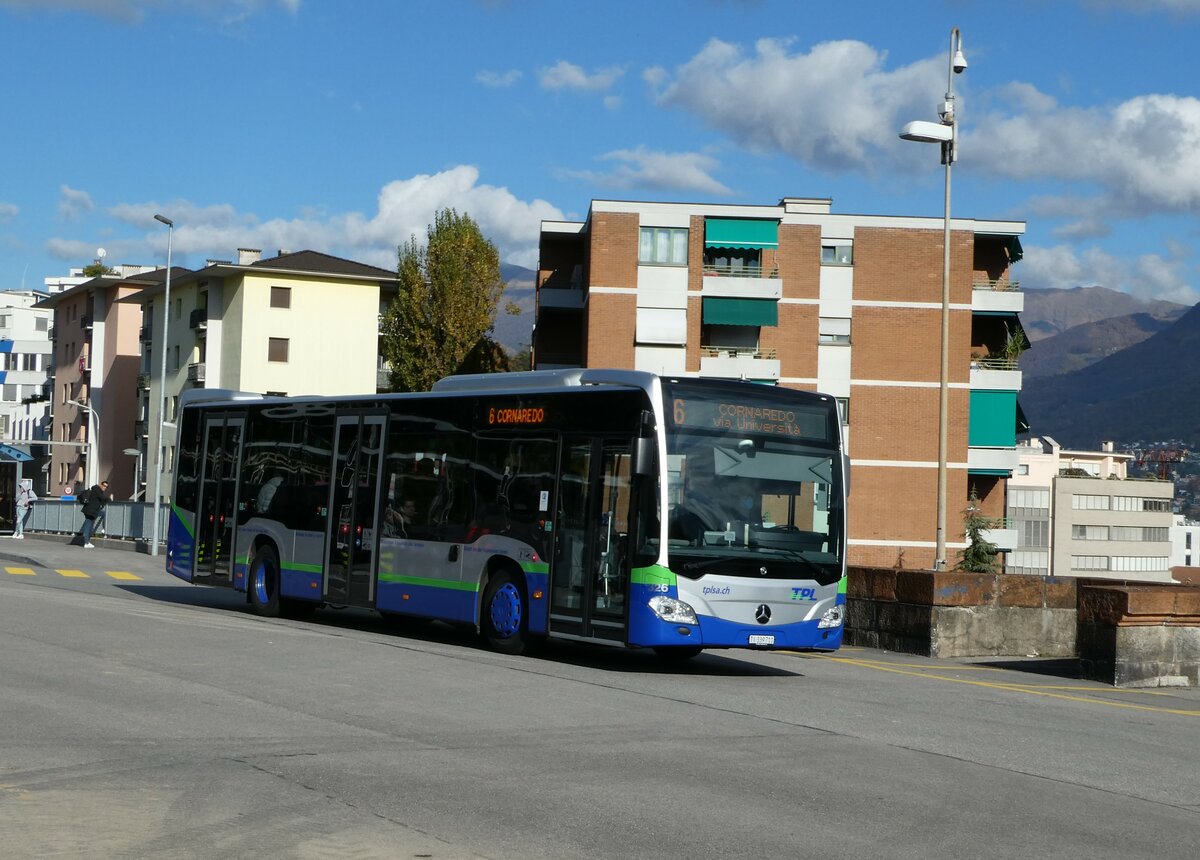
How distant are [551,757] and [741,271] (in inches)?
2210

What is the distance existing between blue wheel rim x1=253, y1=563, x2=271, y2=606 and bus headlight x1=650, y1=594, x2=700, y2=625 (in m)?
8.40

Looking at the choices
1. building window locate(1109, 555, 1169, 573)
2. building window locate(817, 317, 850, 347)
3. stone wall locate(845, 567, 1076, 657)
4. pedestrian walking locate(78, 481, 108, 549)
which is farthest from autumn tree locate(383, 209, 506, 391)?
building window locate(1109, 555, 1169, 573)

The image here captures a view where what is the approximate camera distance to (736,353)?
64.8m

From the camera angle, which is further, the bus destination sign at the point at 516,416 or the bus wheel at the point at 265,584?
the bus wheel at the point at 265,584

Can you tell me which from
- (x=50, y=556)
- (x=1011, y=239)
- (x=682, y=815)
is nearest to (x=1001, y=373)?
(x=1011, y=239)

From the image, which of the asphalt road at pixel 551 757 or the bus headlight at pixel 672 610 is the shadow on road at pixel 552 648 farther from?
the bus headlight at pixel 672 610

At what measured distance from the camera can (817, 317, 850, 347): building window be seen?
65312 mm

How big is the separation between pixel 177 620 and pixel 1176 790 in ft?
42.7

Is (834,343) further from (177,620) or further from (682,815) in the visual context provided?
(682,815)

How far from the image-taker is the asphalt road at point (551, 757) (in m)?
7.15

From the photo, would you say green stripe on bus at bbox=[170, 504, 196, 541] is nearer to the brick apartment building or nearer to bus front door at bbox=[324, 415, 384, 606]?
bus front door at bbox=[324, 415, 384, 606]

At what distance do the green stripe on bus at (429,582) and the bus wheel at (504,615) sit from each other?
294 mm

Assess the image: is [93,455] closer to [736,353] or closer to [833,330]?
[736,353]

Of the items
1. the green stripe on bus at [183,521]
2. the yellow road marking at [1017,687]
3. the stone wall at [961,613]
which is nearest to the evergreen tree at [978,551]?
the stone wall at [961,613]
